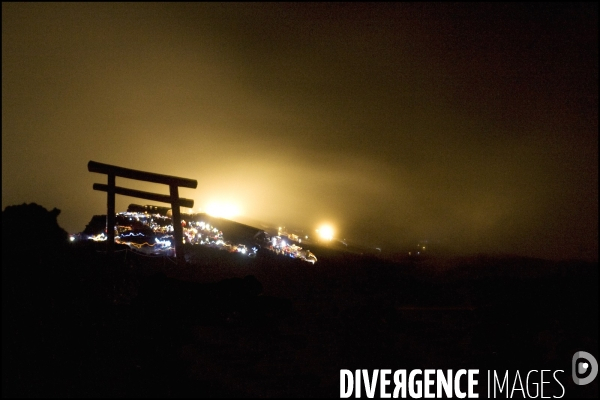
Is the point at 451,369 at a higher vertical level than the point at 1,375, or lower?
lower

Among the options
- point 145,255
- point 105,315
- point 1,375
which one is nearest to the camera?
point 1,375

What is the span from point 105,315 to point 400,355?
21.8 ft

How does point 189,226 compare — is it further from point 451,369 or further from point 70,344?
A: point 451,369

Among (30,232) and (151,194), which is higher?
(151,194)

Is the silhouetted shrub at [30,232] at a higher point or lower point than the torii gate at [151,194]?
lower

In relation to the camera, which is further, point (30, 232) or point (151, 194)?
point (151, 194)

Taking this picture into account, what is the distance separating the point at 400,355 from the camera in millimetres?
10820

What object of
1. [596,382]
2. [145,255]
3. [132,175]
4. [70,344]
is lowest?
[596,382]

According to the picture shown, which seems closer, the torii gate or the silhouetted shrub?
the silhouetted shrub

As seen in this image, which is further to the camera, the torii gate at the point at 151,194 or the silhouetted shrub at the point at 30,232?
the torii gate at the point at 151,194

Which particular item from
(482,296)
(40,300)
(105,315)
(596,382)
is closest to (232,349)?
(105,315)

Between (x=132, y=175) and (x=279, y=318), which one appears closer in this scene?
(x=279, y=318)

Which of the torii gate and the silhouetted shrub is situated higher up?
the torii gate

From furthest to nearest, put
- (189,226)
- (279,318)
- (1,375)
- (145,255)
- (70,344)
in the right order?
Answer: (189,226)
(145,255)
(279,318)
(70,344)
(1,375)
